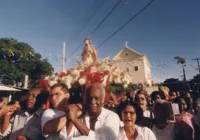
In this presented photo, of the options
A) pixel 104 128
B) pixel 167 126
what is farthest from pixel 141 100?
pixel 104 128

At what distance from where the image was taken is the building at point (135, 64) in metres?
26.9

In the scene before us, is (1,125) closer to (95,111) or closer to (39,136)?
(39,136)

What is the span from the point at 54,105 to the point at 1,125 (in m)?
1.74

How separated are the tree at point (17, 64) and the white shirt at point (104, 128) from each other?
27.2 metres

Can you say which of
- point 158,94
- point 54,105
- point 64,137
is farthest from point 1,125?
point 158,94

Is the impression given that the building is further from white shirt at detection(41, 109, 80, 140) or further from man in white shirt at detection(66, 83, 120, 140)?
white shirt at detection(41, 109, 80, 140)

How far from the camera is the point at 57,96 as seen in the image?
1799 millimetres

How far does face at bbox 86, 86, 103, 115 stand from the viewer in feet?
5.60

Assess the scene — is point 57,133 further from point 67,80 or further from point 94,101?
point 67,80

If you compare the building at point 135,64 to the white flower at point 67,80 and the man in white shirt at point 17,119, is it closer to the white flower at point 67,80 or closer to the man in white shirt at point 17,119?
the man in white shirt at point 17,119

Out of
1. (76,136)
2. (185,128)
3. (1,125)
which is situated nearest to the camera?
(76,136)

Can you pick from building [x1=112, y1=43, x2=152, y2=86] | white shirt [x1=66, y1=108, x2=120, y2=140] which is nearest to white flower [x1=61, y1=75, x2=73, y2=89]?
white shirt [x1=66, y1=108, x2=120, y2=140]

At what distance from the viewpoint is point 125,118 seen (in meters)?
2.17

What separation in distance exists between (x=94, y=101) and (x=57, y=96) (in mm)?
408
